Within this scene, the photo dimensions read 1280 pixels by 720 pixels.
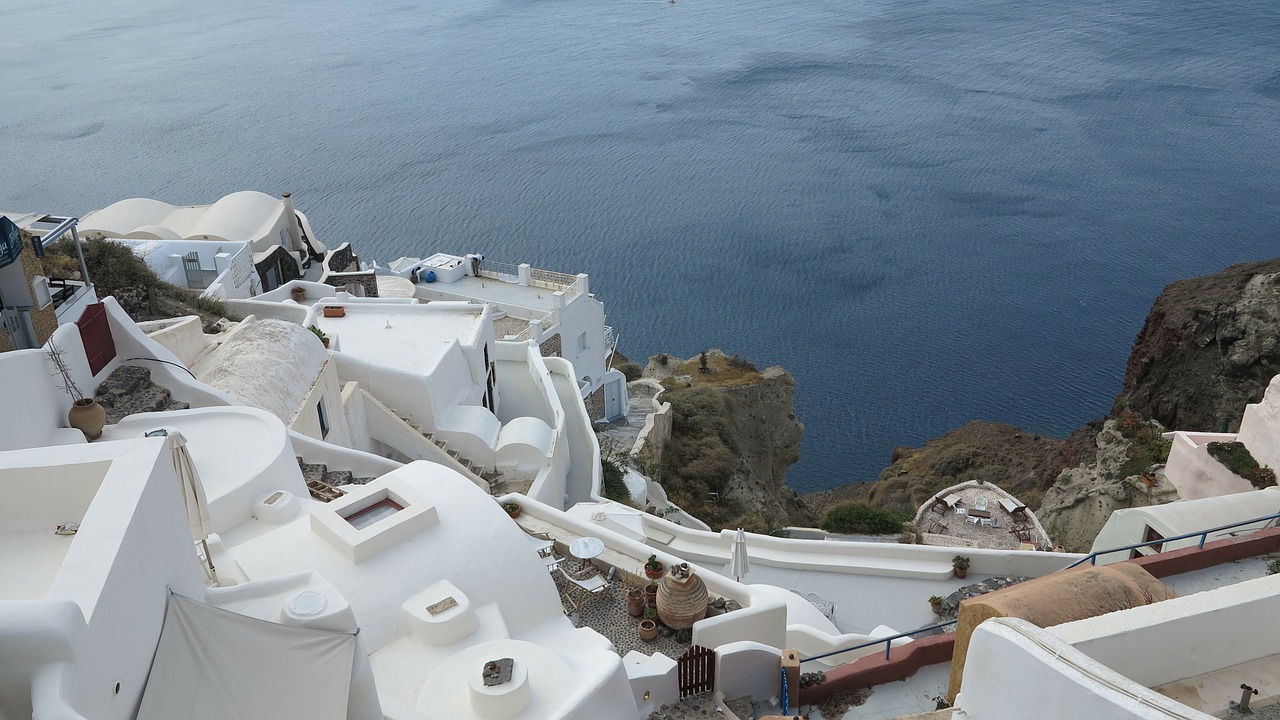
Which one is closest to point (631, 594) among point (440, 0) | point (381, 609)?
point (381, 609)

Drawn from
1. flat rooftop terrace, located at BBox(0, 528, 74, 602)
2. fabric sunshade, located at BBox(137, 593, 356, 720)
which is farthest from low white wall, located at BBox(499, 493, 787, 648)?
flat rooftop terrace, located at BBox(0, 528, 74, 602)

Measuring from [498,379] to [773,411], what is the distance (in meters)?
21.1

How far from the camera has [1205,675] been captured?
8.23 metres

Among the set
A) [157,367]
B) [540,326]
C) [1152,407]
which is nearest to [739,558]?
[157,367]

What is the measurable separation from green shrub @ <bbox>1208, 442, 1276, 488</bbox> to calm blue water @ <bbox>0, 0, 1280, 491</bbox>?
32.3 meters

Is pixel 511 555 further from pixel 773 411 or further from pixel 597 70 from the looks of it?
pixel 597 70

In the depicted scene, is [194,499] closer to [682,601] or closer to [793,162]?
[682,601]

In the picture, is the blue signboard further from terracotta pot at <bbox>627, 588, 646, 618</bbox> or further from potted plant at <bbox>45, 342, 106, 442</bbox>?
terracotta pot at <bbox>627, 588, 646, 618</bbox>

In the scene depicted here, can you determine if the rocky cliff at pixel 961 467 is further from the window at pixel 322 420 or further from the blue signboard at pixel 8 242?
the blue signboard at pixel 8 242

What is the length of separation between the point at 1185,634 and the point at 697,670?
6716mm

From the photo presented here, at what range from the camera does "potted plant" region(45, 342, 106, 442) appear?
15.0 meters

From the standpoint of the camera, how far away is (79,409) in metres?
15.0

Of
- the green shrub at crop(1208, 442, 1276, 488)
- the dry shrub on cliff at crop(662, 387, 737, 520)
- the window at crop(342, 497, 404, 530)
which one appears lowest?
the dry shrub on cliff at crop(662, 387, 737, 520)

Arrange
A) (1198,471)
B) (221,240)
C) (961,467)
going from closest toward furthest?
(1198,471) → (221,240) → (961,467)
